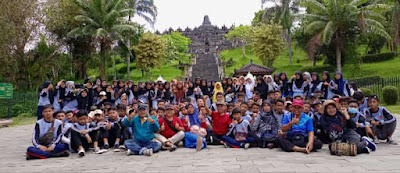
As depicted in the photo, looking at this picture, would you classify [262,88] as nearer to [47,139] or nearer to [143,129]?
[143,129]

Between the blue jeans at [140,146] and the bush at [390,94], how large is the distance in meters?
13.1

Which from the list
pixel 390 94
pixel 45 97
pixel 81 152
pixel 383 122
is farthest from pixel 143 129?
pixel 390 94

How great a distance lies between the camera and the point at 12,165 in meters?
5.93

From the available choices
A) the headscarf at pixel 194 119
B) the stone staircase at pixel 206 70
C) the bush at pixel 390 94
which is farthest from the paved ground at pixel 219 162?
the stone staircase at pixel 206 70

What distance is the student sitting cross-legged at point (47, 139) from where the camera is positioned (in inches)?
254

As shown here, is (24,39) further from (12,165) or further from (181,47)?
(181,47)

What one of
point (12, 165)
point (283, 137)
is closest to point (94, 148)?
point (12, 165)

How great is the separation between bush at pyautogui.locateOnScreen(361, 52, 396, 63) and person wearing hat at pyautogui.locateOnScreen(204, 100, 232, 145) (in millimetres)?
26365

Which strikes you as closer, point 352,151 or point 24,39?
point 352,151

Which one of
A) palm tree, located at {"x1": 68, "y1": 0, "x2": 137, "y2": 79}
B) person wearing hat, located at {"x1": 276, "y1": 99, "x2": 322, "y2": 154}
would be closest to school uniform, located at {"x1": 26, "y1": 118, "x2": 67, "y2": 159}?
person wearing hat, located at {"x1": 276, "y1": 99, "x2": 322, "y2": 154}

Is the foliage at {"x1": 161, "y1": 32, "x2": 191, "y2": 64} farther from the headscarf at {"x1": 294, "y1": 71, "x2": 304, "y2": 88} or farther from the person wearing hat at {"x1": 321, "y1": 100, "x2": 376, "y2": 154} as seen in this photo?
the person wearing hat at {"x1": 321, "y1": 100, "x2": 376, "y2": 154}

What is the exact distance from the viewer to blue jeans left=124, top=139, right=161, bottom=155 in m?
6.61

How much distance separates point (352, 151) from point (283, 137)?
133cm

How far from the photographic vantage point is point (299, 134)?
248 inches
